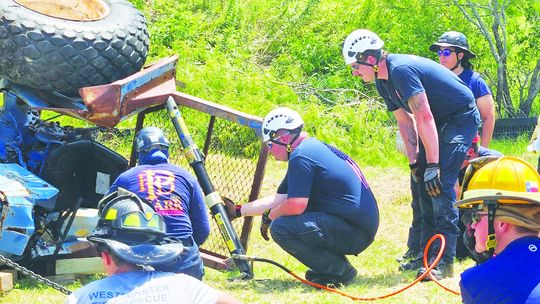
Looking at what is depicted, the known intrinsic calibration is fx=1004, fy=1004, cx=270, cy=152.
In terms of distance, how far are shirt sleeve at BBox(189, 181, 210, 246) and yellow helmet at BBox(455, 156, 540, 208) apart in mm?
2733

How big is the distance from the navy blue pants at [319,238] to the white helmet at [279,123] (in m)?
0.66

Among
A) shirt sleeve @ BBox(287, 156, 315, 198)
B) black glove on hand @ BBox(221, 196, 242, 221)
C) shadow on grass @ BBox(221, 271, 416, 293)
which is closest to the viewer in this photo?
shirt sleeve @ BBox(287, 156, 315, 198)

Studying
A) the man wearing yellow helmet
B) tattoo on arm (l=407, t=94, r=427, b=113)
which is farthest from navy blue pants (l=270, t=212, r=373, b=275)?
the man wearing yellow helmet

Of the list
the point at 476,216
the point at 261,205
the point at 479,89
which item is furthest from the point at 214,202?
the point at 476,216

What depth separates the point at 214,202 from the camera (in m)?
7.93

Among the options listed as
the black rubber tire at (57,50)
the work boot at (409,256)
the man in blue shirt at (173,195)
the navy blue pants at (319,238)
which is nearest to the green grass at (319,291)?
the work boot at (409,256)

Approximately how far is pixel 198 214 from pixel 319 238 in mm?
1488

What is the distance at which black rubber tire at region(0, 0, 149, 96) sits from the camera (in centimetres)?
815

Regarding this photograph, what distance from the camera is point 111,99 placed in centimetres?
803

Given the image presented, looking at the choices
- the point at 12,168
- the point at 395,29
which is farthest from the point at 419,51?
the point at 12,168

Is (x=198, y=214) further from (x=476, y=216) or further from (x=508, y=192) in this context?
(x=508, y=192)

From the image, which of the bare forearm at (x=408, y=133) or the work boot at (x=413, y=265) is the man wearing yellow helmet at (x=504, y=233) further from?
Answer: the bare forearm at (x=408, y=133)

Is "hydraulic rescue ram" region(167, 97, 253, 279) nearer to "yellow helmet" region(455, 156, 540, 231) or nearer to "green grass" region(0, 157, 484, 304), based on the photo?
"green grass" region(0, 157, 484, 304)

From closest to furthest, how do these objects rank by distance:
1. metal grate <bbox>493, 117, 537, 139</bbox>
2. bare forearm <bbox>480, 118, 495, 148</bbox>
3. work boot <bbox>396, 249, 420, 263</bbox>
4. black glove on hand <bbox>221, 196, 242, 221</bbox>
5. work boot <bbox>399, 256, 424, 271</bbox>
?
1. black glove on hand <bbox>221, 196, 242, 221</bbox>
2. work boot <bbox>399, 256, 424, 271</bbox>
3. work boot <bbox>396, 249, 420, 263</bbox>
4. bare forearm <bbox>480, 118, 495, 148</bbox>
5. metal grate <bbox>493, 117, 537, 139</bbox>
